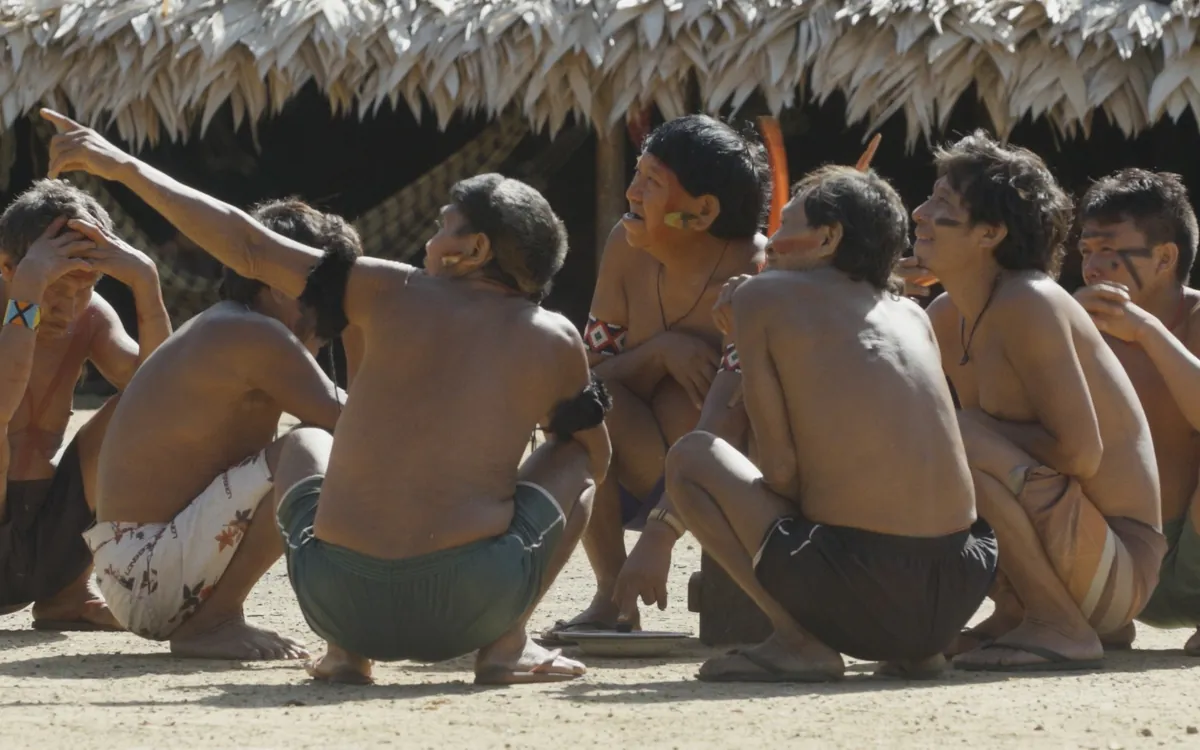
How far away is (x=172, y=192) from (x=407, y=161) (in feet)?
24.3

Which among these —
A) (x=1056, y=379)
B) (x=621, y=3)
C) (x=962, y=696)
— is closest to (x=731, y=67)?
(x=621, y=3)

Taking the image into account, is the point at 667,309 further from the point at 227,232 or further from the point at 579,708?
the point at 579,708

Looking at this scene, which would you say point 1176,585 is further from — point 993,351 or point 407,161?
point 407,161

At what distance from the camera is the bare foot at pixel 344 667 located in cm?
406

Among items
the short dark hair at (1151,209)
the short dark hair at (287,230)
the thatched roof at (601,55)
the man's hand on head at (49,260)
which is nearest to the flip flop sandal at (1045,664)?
the short dark hair at (1151,209)

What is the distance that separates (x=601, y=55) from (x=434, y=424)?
494 centimetres

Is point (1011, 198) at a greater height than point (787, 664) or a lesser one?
greater

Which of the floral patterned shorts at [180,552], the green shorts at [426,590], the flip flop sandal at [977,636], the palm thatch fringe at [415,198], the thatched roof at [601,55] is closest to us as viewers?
the green shorts at [426,590]

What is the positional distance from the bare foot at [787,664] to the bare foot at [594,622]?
0.74 metres

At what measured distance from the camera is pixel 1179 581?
467 centimetres

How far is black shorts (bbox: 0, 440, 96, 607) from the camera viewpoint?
506 centimetres

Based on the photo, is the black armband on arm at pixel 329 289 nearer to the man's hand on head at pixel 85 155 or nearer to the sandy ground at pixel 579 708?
the man's hand on head at pixel 85 155

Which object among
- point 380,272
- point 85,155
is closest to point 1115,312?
point 380,272

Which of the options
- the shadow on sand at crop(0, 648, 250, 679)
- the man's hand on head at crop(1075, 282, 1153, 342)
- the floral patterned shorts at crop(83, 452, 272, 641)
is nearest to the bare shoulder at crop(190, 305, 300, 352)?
the floral patterned shorts at crop(83, 452, 272, 641)
